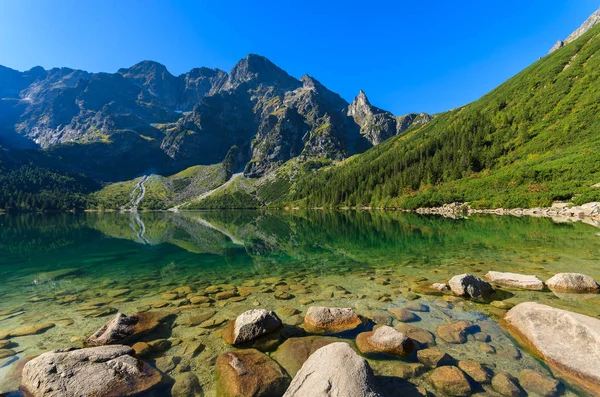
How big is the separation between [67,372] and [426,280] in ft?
59.1

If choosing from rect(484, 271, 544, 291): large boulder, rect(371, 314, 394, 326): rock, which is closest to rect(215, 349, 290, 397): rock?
rect(371, 314, 394, 326): rock

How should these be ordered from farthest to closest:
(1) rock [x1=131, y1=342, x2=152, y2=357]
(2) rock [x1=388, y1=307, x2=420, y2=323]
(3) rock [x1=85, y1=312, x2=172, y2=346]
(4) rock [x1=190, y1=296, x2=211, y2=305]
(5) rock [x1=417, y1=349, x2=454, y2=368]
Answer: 1. (4) rock [x1=190, y1=296, x2=211, y2=305]
2. (2) rock [x1=388, y1=307, x2=420, y2=323]
3. (3) rock [x1=85, y1=312, x2=172, y2=346]
4. (1) rock [x1=131, y1=342, x2=152, y2=357]
5. (5) rock [x1=417, y1=349, x2=454, y2=368]

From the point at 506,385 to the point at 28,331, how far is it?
60.4 feet

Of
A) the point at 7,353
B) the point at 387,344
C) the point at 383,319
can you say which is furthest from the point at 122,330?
the point at 383,319

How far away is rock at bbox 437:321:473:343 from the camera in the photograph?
9.73 meters

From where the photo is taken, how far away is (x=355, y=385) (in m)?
5.94

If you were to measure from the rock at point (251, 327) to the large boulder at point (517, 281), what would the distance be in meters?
13.5

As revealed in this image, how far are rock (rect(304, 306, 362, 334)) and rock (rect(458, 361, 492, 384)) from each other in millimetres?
3949

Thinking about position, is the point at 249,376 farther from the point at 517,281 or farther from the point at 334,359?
the point at 517,281

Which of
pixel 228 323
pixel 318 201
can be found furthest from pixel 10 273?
pixel 318 201

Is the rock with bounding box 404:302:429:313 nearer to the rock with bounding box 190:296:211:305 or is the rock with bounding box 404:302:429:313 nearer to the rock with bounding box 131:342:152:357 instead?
the rock with bounding box 190:296:211:305

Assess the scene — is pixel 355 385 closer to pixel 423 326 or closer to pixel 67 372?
pixel 423 326

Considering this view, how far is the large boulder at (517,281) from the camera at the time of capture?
47.4ft

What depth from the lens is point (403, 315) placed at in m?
12.1
